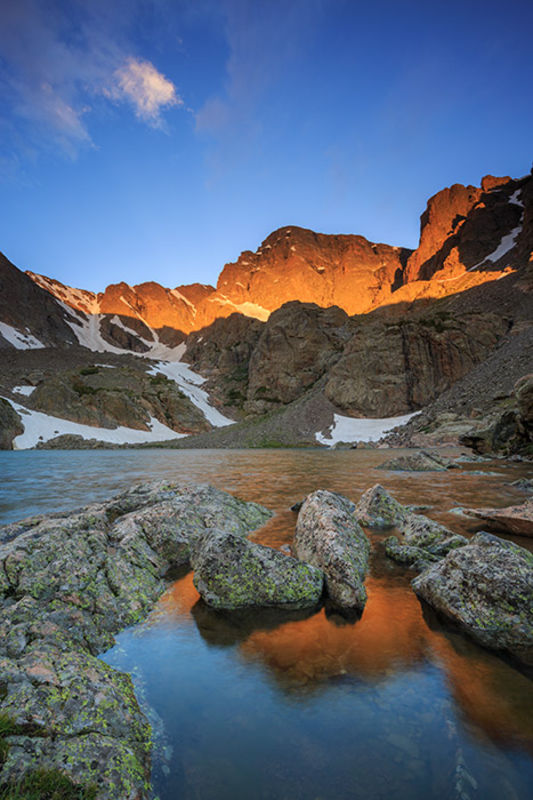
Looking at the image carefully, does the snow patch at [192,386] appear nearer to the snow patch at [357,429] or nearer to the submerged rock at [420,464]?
the snow patch at [357,429]

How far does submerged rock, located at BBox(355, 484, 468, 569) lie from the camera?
Answer: 843cm

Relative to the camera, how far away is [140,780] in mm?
2857

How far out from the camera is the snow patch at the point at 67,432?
255ft

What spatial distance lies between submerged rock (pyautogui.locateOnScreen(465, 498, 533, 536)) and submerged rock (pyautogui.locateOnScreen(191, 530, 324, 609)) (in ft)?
23.3

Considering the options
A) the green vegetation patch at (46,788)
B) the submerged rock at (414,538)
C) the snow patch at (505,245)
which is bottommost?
the submerged rock at (414,538)

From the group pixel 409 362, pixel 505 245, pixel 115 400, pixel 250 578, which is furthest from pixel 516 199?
pixel 250 578

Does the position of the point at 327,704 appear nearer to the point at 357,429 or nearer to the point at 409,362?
the point at 357,429

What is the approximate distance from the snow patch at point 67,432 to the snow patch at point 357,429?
51666 millimetres

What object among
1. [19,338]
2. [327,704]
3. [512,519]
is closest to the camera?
[327,704]

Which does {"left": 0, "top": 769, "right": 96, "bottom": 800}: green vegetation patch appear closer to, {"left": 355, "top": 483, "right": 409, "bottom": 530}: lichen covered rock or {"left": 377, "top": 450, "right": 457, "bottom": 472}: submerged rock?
{"left": 355, "top": 483, "right": 409, "bottom": 530}: lichen covered rock

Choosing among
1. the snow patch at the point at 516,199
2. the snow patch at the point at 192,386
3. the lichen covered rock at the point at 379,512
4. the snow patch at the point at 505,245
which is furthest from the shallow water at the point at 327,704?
the snow patch at the point at 516,199

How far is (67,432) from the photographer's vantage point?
87500mm

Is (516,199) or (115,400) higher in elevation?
(516,199)

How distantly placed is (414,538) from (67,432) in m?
95.2
